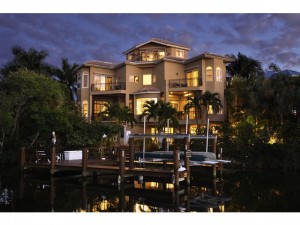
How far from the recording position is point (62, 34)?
36.1 m

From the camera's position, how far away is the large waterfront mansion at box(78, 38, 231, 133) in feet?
105

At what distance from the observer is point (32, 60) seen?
33.2 meters

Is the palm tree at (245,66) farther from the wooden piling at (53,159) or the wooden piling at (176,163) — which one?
the wooden piling at (176,163)

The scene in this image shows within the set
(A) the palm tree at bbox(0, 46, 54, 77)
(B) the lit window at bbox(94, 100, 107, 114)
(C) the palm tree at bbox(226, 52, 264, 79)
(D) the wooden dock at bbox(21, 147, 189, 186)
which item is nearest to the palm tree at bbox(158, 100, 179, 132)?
(D) the wooden dock at bbox(21, 147, 189, 186)

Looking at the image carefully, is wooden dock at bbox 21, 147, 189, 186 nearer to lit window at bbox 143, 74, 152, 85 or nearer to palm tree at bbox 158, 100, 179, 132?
palm tree at bbox 158, 100, 179, 132

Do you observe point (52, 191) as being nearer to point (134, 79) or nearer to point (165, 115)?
point (165, 115)

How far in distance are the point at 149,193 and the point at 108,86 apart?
22.0 metres

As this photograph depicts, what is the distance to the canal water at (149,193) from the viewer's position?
42.6 ft

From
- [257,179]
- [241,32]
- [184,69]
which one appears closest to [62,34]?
[184,69]

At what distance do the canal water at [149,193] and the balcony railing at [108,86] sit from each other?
15.2 metres

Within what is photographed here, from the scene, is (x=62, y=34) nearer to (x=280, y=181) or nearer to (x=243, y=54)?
(x=243, y=54)

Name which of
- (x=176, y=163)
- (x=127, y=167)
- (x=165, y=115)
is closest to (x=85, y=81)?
(x=165, y=115)

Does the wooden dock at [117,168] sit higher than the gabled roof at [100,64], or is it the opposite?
the gabled roof at [100,64]

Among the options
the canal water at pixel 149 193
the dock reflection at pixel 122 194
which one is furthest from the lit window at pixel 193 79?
the dock reflection at pixel 122 194
